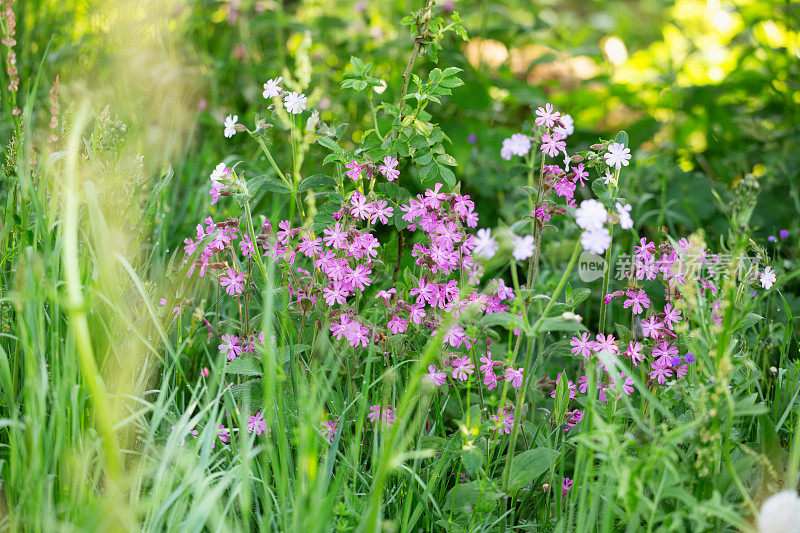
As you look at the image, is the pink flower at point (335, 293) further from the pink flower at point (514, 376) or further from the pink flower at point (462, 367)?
the pink flower at point (514, 376)

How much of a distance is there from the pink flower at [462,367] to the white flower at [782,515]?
56cm

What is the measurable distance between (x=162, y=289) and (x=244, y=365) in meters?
0.49

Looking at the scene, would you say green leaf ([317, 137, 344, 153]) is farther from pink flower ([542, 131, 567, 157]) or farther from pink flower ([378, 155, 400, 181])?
pink flower ([542, 131, 567, 157])

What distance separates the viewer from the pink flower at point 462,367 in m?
1.36

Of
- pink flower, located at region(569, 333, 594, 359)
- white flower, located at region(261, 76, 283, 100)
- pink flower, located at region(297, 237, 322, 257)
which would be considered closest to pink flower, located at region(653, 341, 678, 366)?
pink flower, located at region(569, 333, 594, 359)

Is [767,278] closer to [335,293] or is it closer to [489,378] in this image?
[489,378]

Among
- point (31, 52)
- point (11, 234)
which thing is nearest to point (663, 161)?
point (11, 234)

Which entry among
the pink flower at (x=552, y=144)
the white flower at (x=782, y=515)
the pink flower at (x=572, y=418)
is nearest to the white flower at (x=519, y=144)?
the pink flower at (x=552, y=144)

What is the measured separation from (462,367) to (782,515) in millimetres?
595

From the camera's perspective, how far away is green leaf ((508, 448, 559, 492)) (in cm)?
125

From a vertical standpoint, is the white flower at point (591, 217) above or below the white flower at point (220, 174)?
below

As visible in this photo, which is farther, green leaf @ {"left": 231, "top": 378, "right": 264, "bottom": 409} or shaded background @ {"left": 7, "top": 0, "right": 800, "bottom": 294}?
shaded background @ {"left": 7, "top": 0, "right": 800, "bottom": 294}

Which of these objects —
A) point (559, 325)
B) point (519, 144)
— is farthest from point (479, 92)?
point (559, 325)

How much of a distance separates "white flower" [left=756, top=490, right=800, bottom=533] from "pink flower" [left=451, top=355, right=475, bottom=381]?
556 millimetres
